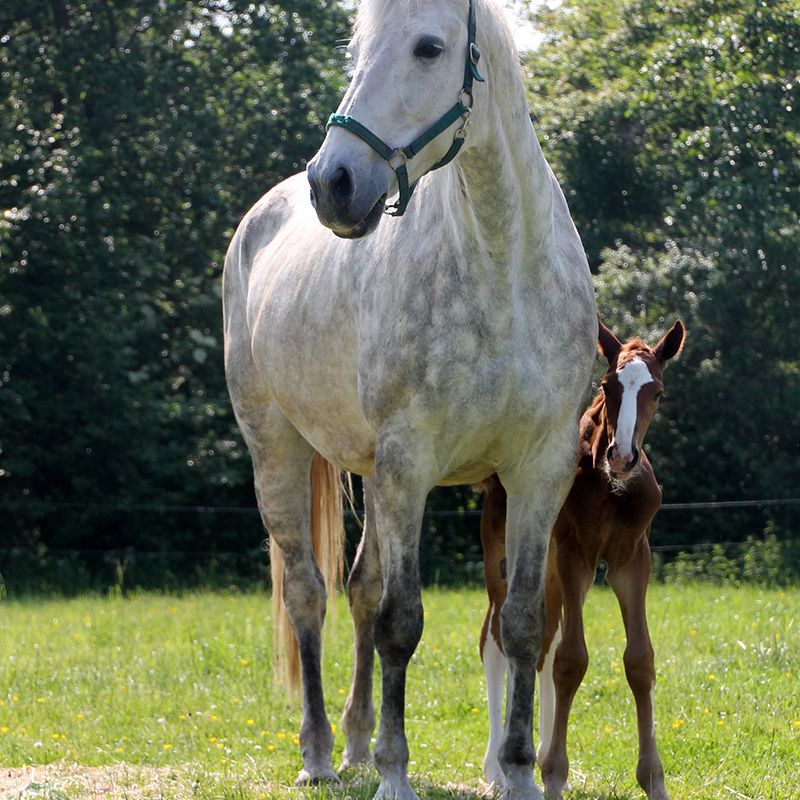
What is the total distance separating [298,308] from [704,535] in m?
10.1

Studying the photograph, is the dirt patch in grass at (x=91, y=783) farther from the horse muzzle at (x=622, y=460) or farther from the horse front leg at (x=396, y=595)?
the horse muzzle at (x=622, y=460)

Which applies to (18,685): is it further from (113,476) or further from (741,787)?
(113,476)

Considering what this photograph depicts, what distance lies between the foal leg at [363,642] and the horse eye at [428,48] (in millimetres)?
2267

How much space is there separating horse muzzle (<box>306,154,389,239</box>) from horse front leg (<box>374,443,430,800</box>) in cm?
89

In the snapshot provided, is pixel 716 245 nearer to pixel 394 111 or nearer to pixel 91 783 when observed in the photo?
pixel 91 783

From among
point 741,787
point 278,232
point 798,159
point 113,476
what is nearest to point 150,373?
point 113,476

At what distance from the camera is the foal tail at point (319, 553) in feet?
20.3

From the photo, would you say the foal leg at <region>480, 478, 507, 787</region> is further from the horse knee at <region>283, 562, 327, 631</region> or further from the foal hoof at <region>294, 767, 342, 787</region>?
the horse knee at <region>283, 562, 327, 631</region>

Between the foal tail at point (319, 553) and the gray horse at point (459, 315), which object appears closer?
the gray horse at point (459, 315)

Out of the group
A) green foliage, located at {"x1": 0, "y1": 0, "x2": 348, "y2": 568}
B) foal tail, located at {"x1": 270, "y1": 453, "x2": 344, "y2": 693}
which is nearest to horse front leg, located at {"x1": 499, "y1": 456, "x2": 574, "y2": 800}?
foal tail, located at {"x1": 270, "y1": 453, "x2": 344, "y2": 693}

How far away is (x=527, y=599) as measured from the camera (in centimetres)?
456

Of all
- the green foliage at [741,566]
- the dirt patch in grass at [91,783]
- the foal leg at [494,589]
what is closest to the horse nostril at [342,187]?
the foal leg at [494,589]

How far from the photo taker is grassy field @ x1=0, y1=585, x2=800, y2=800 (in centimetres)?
516

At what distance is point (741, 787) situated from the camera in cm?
480
